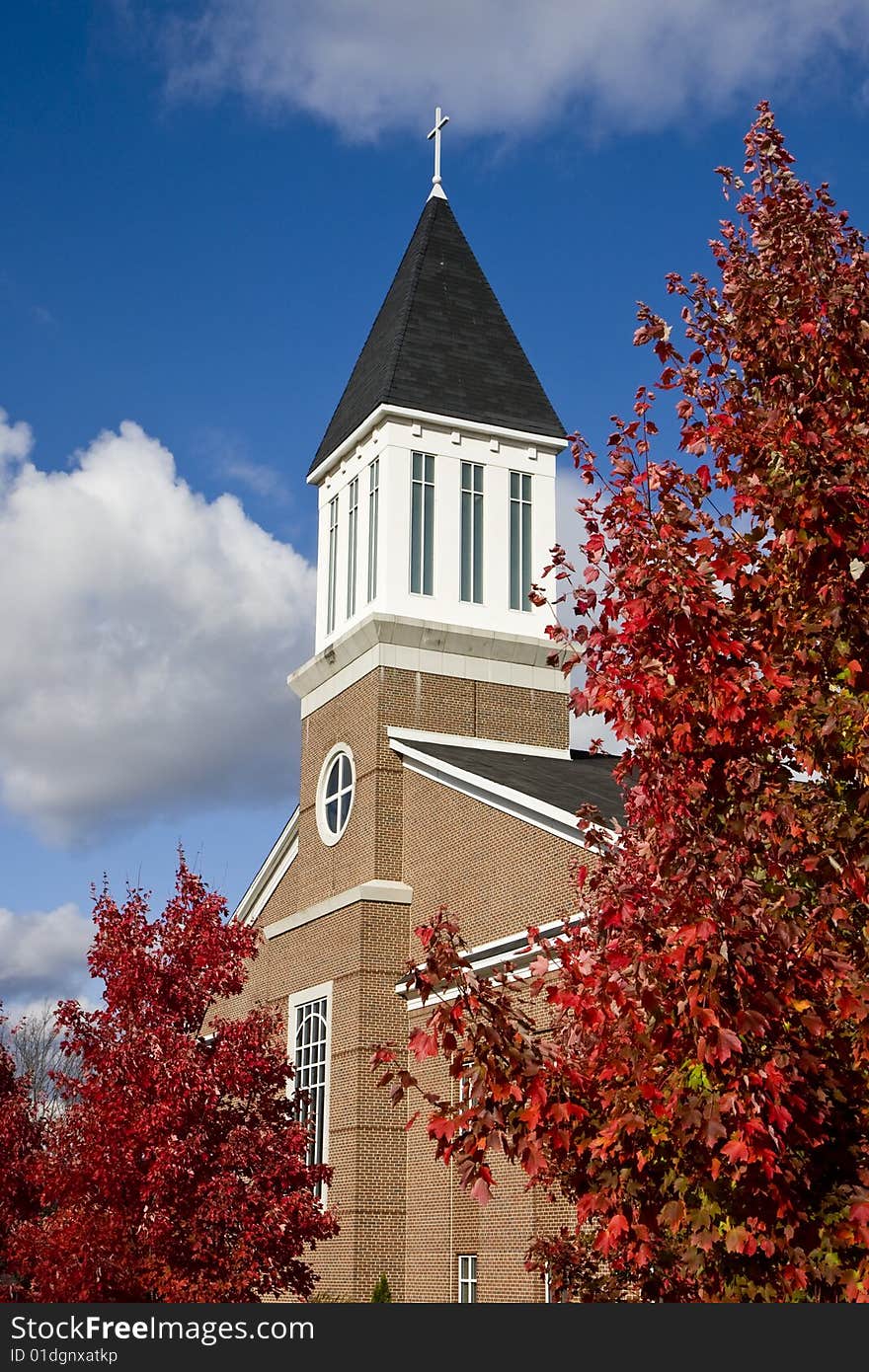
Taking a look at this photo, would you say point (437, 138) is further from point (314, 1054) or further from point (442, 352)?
point (314, 1054)

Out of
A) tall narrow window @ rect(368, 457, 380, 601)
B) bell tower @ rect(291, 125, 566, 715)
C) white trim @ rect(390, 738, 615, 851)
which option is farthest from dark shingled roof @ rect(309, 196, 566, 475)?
white trim @ rect(390, 738, 615, 851)

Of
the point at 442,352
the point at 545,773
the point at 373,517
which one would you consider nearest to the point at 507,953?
the point at 545,773

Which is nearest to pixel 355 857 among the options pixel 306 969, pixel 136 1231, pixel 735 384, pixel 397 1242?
pixel 306 969

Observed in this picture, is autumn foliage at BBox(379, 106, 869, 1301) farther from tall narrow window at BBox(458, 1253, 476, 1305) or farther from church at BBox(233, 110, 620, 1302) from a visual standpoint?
tall narrow window at BBox(458, 1253, 476, 1305)

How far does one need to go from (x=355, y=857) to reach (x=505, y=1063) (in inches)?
822

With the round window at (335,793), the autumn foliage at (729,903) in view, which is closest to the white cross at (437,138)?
the round window at (335,793)

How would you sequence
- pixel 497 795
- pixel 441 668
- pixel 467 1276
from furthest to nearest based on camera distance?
pixel 441 668, pixel 497 795, pixel 467 1276

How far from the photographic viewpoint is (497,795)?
23.0 metres

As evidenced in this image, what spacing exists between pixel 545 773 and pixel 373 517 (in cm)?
726

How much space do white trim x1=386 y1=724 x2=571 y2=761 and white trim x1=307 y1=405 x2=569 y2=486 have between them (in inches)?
250

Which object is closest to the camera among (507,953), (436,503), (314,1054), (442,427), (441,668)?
(507,953)

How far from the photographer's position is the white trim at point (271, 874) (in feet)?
99.9

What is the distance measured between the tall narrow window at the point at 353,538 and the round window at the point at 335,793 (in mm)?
3179

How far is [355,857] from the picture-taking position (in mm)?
26797
